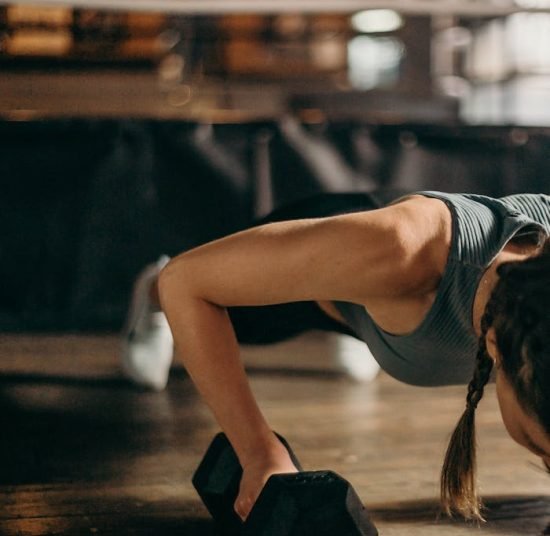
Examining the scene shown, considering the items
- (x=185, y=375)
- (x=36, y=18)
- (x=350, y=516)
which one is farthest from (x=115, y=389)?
(x=36, y=18)

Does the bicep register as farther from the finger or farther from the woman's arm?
the finger

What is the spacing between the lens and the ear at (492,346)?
0.94 m

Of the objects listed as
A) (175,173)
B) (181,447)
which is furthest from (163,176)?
(181,447)

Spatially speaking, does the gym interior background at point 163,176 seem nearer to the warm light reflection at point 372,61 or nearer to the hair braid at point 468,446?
the hair braid at point 468,446

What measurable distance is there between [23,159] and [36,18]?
8.82ft

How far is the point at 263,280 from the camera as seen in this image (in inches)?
39.9

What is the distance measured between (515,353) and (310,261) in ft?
0.78

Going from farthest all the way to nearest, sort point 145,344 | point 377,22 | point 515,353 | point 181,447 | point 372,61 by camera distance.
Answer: point 372,61, point 377,22, point 145,344, point 181,447, point 515,353

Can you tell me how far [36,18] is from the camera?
4.65 m

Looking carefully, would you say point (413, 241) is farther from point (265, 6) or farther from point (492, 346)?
point (265, 6)

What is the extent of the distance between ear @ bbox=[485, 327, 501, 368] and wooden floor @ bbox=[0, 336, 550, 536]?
0.26 meters

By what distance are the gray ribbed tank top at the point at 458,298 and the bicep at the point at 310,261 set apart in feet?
0.23

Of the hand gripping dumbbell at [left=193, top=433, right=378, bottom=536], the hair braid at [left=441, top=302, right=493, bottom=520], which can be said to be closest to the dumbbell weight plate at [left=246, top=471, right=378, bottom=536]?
the hand gripping dumbbell at [left=193, top=433, right=378, bottom=536]

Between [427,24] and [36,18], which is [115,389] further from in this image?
[427,24]
